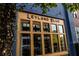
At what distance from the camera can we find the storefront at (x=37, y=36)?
2789mm

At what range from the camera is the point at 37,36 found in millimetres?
2826

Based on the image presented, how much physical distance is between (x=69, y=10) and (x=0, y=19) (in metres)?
1.23

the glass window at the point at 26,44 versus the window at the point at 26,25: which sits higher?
the window at the point at 26,25

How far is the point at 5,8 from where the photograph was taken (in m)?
2.72

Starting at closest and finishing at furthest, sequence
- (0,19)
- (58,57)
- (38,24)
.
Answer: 1. (58,57)
2. (0,19)
3. (38,24)

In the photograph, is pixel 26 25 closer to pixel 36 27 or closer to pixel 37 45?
pixel 36 27

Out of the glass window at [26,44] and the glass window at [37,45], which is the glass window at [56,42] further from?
the glass window at [26,44]

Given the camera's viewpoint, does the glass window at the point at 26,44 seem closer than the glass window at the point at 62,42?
Yes

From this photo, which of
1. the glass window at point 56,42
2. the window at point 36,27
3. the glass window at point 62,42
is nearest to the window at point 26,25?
the window at point 36,27

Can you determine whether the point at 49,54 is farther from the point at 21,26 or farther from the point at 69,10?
the point at 69,10

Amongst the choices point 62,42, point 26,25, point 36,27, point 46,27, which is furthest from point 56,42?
point 26,25

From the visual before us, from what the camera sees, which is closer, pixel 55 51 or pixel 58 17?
pixel 55 51

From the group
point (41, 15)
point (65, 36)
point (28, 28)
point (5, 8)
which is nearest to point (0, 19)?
point (5, 8)

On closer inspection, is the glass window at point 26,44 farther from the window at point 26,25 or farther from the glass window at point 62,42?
the glass window at point 62,42
